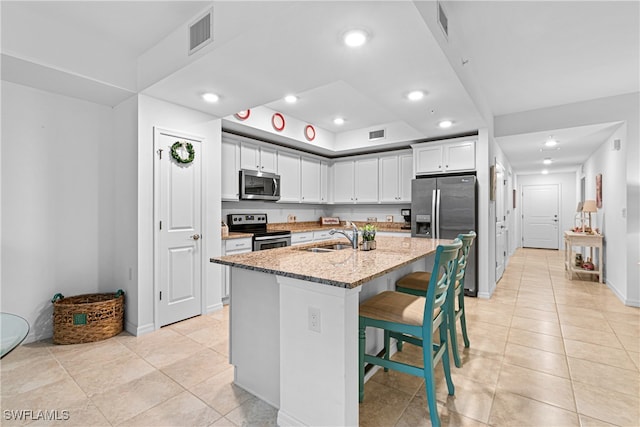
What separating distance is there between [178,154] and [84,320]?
5.75ft

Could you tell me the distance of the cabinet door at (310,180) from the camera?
546 centimetres

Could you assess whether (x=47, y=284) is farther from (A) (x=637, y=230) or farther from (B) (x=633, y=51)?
(A) (x=637, y=230)

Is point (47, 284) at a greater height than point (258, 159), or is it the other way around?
point (258, 159)

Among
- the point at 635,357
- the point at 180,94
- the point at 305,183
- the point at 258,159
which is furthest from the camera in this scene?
the point at 305,183

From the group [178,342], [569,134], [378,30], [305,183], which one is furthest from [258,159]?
[569,134]

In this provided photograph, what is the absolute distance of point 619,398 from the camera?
76.9 inches

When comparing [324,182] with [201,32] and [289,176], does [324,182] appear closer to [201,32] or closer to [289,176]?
[289,176]

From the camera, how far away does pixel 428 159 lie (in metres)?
4.70

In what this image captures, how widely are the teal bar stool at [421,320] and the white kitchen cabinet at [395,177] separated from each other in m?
3.31

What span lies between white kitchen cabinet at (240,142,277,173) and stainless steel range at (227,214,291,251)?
28.3 inches

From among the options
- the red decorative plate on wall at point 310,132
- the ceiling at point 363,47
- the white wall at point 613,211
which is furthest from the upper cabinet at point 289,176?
the white wall at point 613,211

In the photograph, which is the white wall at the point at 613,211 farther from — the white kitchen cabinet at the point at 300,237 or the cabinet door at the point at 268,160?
the cabinet door at the point at 268,160

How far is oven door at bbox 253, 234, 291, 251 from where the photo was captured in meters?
4.06

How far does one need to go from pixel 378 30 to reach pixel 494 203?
3726 mm
